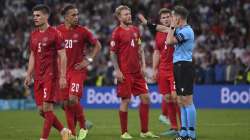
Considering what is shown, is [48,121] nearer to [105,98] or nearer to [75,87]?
[75,87]

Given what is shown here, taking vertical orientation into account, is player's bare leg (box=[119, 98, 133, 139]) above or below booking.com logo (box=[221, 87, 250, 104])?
above

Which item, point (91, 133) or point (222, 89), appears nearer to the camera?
point (91, 133)

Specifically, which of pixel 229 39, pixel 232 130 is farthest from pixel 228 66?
pixel 232 130

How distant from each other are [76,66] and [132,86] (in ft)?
4.65

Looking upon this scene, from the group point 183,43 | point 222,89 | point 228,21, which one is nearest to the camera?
point 183,43

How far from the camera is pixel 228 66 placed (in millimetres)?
28125

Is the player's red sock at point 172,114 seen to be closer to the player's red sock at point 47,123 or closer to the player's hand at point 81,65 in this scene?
the player's hand at point 81,65

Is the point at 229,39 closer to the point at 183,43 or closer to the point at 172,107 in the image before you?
the point at 172,107

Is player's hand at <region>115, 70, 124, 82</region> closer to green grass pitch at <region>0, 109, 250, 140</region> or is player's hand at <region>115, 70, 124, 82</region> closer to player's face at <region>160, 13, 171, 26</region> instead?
green grass pitch at <region>0, 109, 250, 140</region>

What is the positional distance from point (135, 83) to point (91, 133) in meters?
1.77

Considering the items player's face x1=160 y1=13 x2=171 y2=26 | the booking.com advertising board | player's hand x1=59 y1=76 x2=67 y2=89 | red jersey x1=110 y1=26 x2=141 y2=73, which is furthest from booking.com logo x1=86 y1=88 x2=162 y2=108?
player's hand x1=59 y1=76 x2=67 y2=89

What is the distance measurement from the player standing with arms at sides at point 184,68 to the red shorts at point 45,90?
224 cm

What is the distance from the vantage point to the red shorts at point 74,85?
14352 millimetres

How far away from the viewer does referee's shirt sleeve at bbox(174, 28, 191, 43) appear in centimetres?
1304
